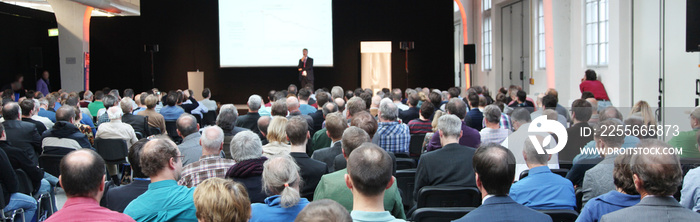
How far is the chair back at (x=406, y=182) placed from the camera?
169 inches

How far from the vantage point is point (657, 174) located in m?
2.10

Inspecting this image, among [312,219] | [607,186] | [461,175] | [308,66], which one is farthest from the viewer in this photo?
[308,66]

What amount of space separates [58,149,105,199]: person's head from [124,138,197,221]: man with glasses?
0.26 metres

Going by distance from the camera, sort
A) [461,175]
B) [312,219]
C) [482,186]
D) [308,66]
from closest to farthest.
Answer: [312,219], [482,186], [461,175], [308,66]

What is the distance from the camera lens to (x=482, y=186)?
234 cm

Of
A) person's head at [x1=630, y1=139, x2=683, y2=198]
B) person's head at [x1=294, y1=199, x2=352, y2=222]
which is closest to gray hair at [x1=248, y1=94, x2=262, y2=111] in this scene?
person's head at [x1=630, y1=139, x2=683, y2=198]

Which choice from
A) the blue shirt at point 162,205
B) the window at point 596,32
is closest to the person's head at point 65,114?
the blue shirt at point 162,205

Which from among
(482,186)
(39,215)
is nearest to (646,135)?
(482,186)

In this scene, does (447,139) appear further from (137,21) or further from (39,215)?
(137,21)

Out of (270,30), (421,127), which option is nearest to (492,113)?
(421,127)

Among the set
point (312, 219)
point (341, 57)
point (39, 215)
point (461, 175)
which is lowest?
point (39, 215)

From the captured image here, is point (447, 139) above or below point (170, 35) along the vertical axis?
below

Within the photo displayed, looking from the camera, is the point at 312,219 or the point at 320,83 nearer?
the point at 312,219

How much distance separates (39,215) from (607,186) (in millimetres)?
3952
